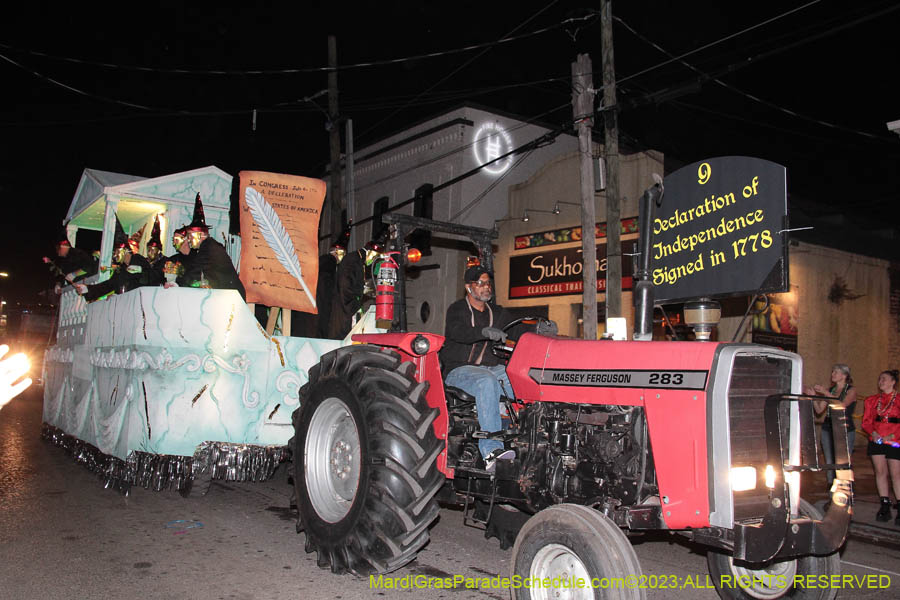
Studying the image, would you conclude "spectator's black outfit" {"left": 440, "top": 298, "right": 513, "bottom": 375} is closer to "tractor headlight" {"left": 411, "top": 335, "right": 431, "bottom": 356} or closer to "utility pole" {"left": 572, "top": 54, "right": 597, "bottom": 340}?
"tractor headlight" {"left": 411, "top": 335, "right": 431, "bottom": 356}

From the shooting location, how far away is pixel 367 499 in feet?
13.5

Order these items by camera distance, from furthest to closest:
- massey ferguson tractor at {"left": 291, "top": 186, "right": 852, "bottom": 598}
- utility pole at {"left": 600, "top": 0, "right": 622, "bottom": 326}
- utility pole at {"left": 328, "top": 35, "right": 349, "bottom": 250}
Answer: utility pole at {"left": 328, "top": 35, "right": 349, "bottom": 250} → utility pole at {"left": 600, "top": 0, "right": 622, "bottom": 326} → massey ferguson tractor at {"left": 291, "top": 186, "right": 852, "bottom": 598}

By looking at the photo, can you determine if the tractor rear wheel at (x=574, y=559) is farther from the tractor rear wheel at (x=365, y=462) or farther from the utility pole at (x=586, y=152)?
the utility pole at (x=586, y=152)

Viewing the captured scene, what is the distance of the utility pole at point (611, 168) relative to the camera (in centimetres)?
1116

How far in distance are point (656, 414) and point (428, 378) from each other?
1.81 metres

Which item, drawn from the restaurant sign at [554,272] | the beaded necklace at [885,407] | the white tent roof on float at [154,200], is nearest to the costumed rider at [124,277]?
the white tent roof on float at [154,200]

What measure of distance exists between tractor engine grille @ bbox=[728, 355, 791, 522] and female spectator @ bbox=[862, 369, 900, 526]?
5.33 metres

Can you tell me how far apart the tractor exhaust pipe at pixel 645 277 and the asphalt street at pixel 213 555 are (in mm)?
1252

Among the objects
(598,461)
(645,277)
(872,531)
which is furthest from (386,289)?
(872,531)

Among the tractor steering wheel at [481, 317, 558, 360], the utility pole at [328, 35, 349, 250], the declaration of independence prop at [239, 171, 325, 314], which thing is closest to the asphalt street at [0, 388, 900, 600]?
the tractor steering wheel at [481, 317, 558, 360]

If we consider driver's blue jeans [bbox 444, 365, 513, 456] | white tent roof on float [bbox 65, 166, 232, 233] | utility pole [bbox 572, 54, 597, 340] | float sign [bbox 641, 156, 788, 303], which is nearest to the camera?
driver's blue jeans [bbox 444, 365, 513, 456]

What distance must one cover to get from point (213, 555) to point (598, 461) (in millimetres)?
2873

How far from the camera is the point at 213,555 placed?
471 centimetres

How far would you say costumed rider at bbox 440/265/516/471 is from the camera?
14.3 ft
